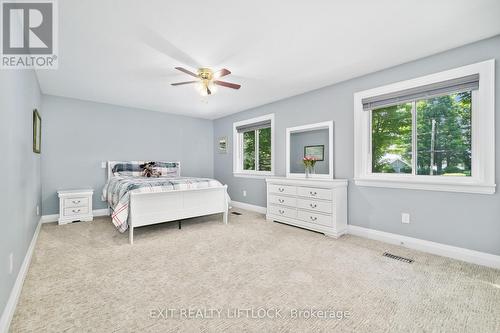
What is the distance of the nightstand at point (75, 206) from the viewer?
13.4 ft

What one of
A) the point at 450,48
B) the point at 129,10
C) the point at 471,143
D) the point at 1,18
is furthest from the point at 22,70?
the point at 471,143

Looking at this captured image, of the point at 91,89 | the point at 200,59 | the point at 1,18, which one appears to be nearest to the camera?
the point at 1,18

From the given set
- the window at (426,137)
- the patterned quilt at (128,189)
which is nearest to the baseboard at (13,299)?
the patterned quilt at (128,189)

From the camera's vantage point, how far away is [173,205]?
362cm

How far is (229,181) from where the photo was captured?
6078 millimetres

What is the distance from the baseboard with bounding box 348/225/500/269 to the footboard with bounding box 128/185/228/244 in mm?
2270

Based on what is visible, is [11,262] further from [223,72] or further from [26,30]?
[223,72]

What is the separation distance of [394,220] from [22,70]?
466 cm

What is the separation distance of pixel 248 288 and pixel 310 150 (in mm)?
2909

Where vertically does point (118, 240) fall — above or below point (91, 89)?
below

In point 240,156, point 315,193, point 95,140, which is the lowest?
point 315,193

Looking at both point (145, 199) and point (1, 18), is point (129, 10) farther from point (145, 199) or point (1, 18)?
point (145, 199)

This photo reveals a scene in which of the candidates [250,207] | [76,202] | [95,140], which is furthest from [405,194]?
[95,140]

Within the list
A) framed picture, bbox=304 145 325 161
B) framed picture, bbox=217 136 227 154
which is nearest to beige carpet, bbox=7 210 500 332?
framed picture, bbox=304 145 325 161
